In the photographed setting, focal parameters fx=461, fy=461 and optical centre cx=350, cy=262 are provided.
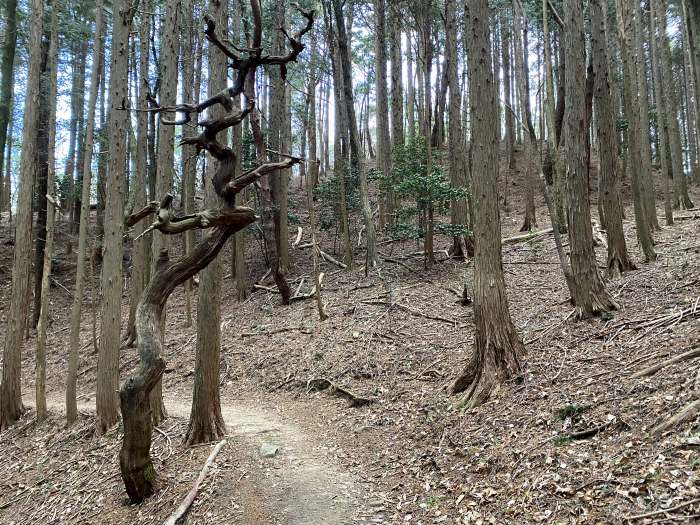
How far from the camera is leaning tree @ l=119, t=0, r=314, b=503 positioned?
210 inches

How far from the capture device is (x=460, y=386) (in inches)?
269

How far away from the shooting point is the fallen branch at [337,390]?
8195 mm

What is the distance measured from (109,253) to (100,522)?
4.12m

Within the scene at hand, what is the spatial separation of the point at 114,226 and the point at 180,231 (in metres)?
Answer: 3.21

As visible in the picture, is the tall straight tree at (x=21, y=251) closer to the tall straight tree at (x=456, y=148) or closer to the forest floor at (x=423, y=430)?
the forest floor at (x=423, y=430)

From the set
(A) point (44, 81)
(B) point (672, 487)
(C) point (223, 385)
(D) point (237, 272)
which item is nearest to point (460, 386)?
(B) point (672, 487)

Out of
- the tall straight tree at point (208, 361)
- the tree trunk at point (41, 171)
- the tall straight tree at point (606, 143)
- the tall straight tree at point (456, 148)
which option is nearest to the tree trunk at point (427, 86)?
the tall straight tree at point (456, 148)

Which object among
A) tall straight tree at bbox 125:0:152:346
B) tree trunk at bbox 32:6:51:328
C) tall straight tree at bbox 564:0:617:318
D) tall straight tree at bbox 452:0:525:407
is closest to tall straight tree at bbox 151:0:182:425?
tall straight tree at bbox 125:0:152:346

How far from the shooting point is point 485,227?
677 centimetres

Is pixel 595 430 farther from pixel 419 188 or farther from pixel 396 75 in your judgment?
pixel 396 75

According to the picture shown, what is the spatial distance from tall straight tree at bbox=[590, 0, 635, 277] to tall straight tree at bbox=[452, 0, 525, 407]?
11.2 feet

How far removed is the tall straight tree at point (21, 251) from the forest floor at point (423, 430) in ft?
2.44

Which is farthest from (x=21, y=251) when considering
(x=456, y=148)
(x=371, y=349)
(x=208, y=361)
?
(x=456, y=148)

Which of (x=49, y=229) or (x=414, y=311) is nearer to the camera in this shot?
(x=49, y=229)
